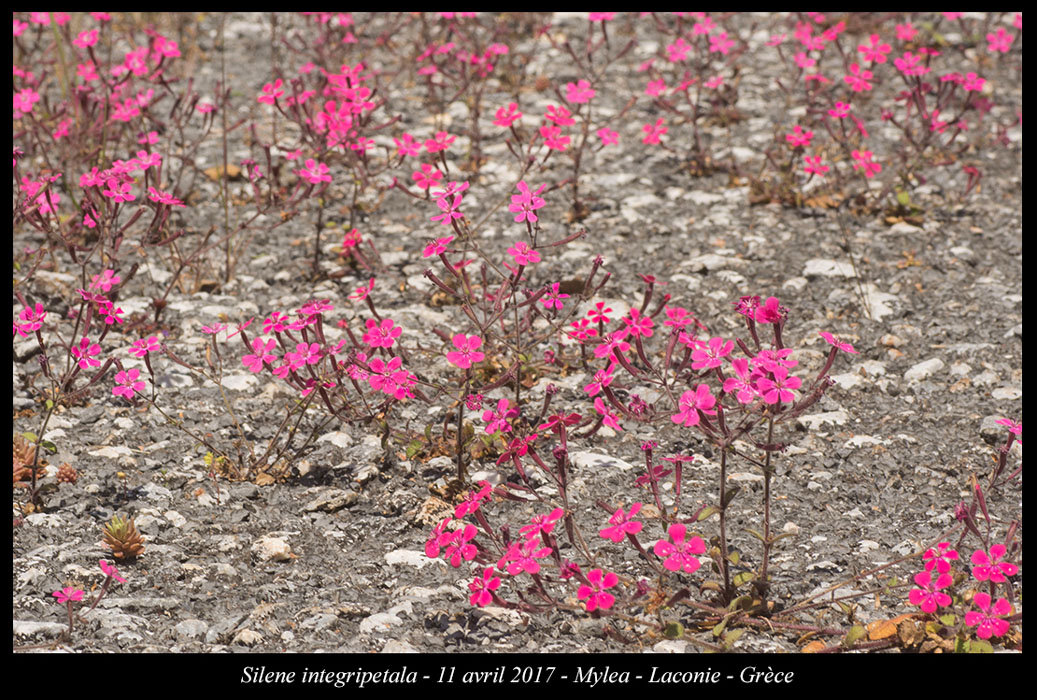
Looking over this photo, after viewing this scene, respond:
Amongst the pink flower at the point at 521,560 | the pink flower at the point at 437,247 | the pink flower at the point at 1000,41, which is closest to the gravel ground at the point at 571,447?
the pink flower at the point at 521,560

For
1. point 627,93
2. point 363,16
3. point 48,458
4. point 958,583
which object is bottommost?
point 958,583

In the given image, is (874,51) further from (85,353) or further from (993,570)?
(85,353)

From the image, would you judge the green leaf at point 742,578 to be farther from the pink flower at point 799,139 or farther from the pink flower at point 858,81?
the pink flower at point 858,81

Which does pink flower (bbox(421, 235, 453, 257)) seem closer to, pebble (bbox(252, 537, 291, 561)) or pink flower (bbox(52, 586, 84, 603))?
pebble (bbox(252, 537, 291, 561))

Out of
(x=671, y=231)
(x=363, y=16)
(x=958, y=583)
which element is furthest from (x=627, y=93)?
(x=958, y=583)

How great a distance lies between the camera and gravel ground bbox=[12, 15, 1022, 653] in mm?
3357

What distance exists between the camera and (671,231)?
6.00 meters

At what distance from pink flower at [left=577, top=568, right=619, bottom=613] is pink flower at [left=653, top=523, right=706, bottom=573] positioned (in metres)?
0.18

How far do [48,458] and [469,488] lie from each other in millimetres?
1782

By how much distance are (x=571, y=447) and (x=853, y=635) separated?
149 centimetres

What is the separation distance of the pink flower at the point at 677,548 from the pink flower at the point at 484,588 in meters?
0.52

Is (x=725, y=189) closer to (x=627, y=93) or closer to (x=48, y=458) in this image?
(x=627, y=93)

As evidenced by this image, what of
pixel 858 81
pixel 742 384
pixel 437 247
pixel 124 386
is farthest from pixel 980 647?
pixel 858 81

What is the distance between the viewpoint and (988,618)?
9.87 ft
